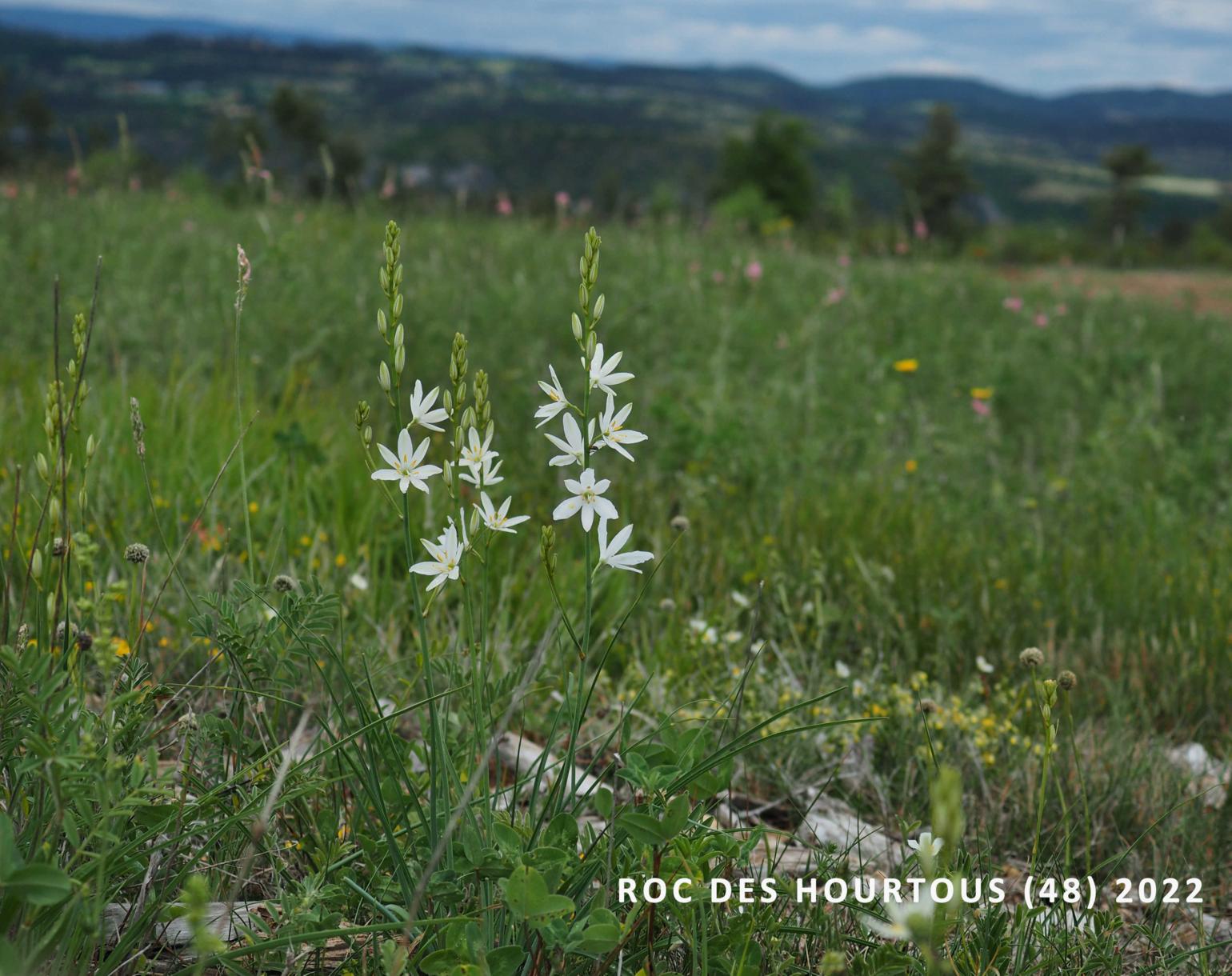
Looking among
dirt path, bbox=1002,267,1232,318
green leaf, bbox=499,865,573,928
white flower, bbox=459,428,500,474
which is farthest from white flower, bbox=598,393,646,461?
dirt path, bbox=1002,267,1232,318

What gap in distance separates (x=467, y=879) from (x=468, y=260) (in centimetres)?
617

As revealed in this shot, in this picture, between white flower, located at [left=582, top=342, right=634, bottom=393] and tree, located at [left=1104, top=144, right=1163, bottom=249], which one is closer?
white flower, located at [left=582, top=342, right=634, bottom=393]

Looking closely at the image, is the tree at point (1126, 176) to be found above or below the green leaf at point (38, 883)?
above

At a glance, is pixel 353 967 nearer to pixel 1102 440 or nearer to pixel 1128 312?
pixel 1102 440

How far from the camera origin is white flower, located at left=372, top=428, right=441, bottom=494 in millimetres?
1228

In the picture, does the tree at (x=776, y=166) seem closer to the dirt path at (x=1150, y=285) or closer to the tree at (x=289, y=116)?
the dirt path at (x=1150, y=285)

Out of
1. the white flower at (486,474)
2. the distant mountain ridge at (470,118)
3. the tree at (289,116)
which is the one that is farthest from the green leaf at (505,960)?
the distant mountain ridge at (470,118)

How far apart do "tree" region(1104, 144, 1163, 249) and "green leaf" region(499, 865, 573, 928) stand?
64.1 m

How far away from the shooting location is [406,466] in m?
1.28

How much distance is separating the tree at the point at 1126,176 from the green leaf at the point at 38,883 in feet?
211

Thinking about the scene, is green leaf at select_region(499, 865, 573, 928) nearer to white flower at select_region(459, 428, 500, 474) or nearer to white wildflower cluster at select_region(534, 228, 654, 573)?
white wildflower cluster at select_region(534, 228, 654, 573)

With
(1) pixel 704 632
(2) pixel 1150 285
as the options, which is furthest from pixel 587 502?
(2) pixel 1150 285

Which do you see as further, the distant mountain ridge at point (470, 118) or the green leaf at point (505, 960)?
the distant mountain ridge at point (470, 118)

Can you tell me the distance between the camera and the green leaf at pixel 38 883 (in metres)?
1.03
